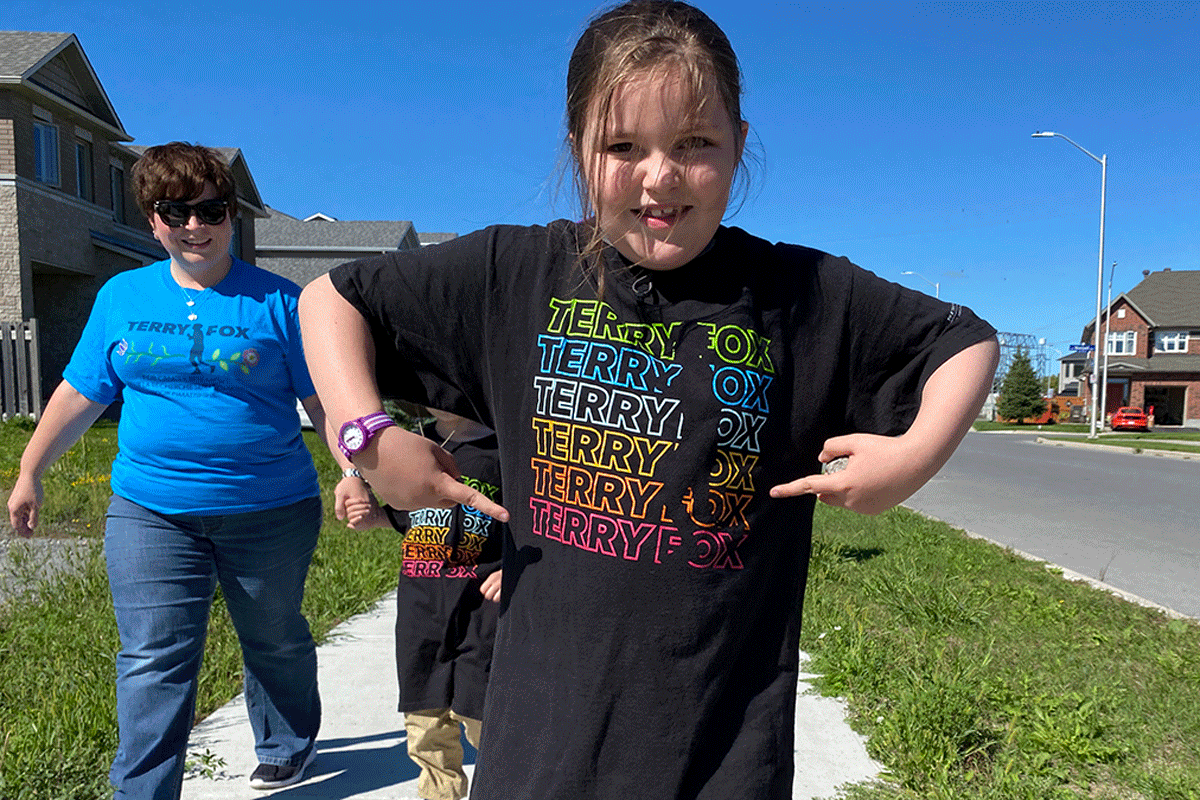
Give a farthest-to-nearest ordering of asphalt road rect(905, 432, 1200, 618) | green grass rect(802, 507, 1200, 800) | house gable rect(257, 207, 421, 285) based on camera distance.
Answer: house gable rect(257, 207, 421, 285) < asphalt road rect(905, 432, 1200, 618) < green grass rect(802, 507, 1200, 800)

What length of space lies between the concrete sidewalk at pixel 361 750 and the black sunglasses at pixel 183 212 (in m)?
1.83

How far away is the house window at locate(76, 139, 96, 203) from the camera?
20672 millimetres

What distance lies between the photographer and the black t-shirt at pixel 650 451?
1.40 metres

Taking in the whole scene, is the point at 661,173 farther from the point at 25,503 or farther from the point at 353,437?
the point at 25,503

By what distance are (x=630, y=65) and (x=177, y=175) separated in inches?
Result: 77.8

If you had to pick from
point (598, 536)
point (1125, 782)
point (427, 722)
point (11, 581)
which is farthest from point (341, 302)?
point (11, 581)

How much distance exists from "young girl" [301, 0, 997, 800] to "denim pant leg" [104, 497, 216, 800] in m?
1.47

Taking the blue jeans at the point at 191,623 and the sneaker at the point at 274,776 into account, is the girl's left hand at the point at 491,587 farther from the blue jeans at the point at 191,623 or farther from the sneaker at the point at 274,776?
the sneaker at the point at 274,776

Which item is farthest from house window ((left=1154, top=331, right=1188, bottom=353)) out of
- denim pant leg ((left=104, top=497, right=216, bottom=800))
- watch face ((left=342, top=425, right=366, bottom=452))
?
watch face ((left=342, top=425, right=366, bottom=452))

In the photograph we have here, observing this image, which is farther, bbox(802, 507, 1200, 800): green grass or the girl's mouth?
bbox(802, 507, 1200, 800): green grass

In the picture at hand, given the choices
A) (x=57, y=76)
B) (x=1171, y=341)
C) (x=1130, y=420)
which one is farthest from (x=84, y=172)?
(x=1171, y=341)

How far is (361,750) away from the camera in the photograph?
3416 millimetres

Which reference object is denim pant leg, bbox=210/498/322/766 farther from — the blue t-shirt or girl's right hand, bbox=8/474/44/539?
girl's right hand, bbox=8/474/44/539

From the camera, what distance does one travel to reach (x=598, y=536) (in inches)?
56.1
